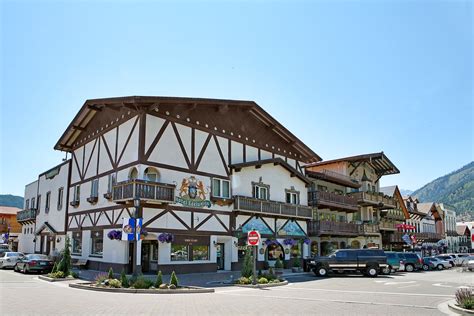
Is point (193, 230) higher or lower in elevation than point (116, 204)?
lower

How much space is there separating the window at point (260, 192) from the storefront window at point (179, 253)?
7.90 m

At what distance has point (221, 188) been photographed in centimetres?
2930

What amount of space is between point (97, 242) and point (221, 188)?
9347mm

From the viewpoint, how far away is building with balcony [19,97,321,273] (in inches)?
979

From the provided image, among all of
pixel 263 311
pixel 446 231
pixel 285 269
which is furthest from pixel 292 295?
pixel 446 231

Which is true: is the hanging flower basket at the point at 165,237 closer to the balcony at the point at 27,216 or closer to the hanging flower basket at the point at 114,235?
the hanging flower basket at the point at 114,235

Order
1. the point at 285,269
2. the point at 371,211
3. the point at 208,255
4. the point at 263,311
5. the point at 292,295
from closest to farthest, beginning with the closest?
the point at 263,311 < the point at 292,295 < the point at 208,255 < the point at 285,269 < the point at 371,211

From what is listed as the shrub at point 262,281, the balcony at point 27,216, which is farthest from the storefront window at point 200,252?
the balcony at point 27,216

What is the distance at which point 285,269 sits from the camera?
3234cm

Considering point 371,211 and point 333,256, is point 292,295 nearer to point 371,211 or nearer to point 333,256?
point 333,256

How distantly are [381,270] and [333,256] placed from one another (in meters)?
3.49

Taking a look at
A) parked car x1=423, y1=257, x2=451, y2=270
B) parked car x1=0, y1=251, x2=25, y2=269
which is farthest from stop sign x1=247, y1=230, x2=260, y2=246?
parked car x1=423, y1=257, x2=451, y2=270

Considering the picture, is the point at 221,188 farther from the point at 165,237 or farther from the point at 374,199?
the point at 374,199

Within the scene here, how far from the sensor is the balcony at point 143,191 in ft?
75.9
